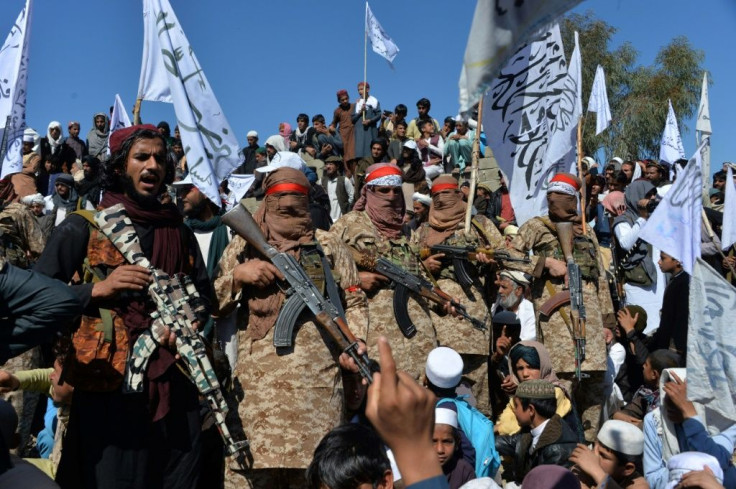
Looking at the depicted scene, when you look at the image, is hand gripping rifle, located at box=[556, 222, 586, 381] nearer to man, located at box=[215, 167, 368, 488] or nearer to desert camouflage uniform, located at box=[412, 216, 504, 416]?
desert camouflage uniform, located at box=[412, 216, 504, 416]

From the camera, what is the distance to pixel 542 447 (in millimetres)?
5520

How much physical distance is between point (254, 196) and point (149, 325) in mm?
7300

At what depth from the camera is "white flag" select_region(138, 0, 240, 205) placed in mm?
5926

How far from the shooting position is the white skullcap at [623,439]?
5062 millimetres

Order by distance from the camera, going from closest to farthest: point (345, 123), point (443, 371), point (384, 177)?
point (443, 371), point (384, 177), point (345, 123)

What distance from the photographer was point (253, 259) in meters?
5.47

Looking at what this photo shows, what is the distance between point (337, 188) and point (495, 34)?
13.5 metres

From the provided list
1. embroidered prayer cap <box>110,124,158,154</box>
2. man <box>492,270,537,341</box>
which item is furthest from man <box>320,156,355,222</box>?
embroidered prayer cap <box>110,124,158,154</box>

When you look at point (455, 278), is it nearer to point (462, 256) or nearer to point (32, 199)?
point (462, 256)

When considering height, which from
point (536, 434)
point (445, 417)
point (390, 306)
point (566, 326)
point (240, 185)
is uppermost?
point (240, 185)

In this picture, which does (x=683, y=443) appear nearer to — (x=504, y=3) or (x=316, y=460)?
(x=316, y=460)

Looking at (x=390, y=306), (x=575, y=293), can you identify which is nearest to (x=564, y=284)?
(x=575, y=293)

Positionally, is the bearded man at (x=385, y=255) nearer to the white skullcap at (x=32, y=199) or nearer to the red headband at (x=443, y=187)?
the red headband at (x=443, y=187)

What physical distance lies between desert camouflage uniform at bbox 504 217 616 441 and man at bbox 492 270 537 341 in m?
0.15
